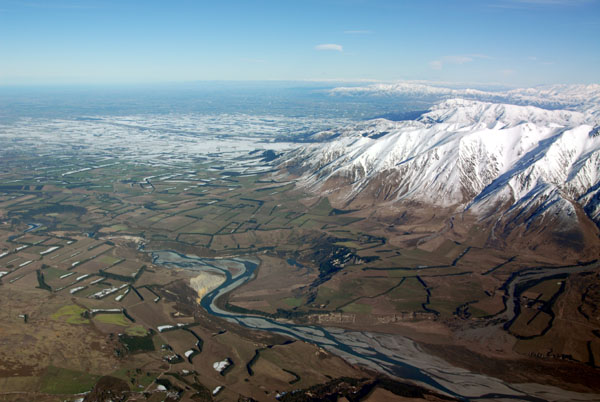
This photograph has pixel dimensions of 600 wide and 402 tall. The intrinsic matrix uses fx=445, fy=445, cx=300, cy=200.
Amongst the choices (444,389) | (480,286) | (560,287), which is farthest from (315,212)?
(444,389)

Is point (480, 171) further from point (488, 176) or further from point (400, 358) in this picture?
point (400, 358)

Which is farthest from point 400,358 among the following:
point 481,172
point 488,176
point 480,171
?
point 480,171

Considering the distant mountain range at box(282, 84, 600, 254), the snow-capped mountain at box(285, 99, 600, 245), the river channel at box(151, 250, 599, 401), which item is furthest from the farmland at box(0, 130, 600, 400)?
the snow-capped mountain at box(285, 99, 600, 245)

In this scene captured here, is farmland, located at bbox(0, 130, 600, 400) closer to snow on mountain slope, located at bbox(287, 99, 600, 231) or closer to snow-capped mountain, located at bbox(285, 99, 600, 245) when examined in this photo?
snow-capped mountain, located at bbox(285, 99, 600, 245)

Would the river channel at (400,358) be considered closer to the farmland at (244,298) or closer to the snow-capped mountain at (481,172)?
the farmland at (244,298)

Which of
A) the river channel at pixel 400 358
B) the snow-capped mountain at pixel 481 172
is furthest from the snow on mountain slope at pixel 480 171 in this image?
the river channel at pixel 400 358
